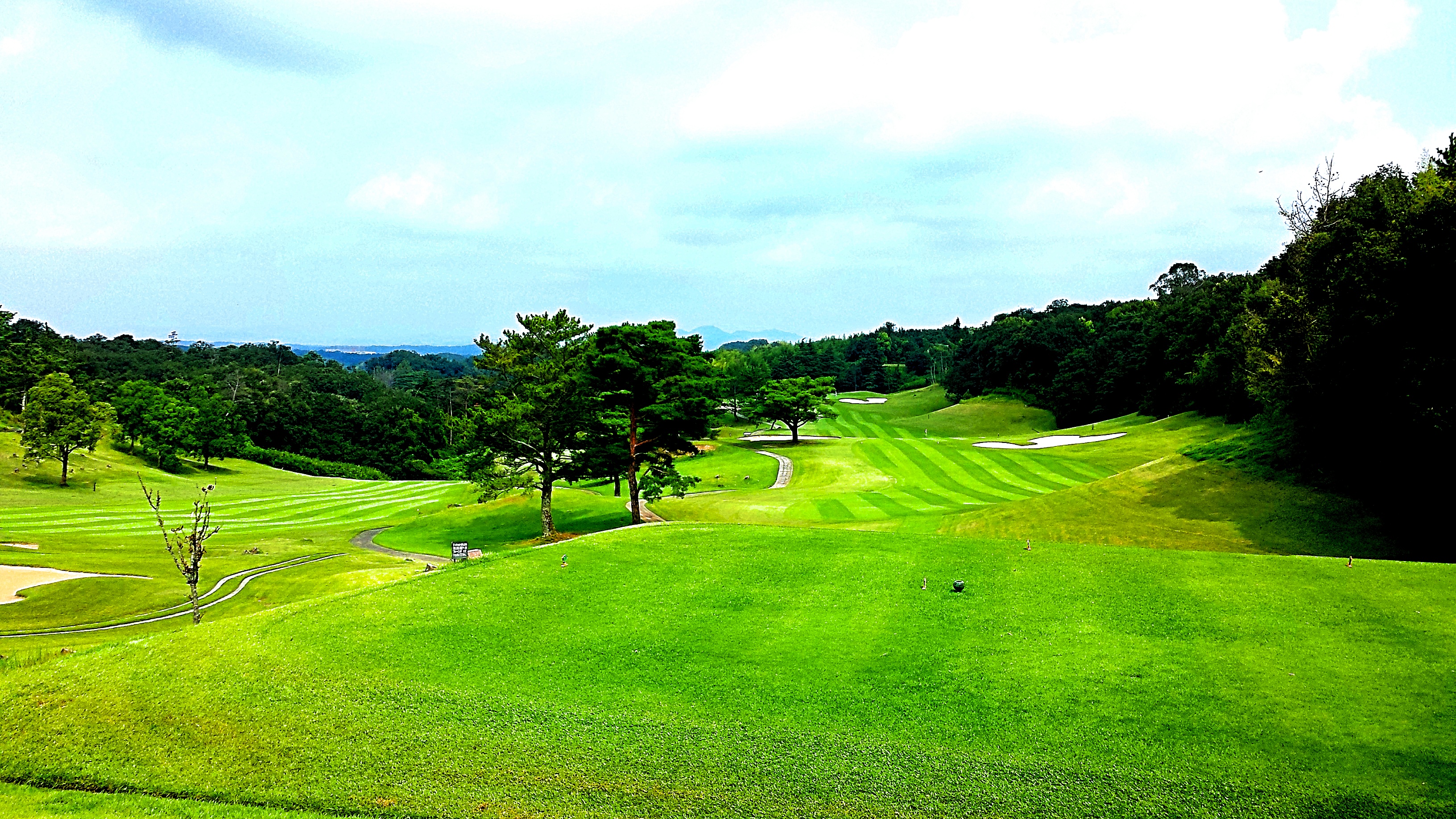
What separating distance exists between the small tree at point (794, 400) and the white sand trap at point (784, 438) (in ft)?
3.37

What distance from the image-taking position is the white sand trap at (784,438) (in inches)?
2945

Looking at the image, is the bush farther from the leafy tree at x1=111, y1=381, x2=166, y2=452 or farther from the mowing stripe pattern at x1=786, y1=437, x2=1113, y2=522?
the mowing stripe pattern at x1=786, y1=437, x2=1113, y2=522

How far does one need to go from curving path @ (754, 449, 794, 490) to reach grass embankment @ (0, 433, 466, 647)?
24.5 m

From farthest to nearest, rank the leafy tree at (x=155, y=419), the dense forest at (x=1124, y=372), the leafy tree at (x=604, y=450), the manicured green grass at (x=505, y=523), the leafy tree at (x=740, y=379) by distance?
1. the leafy tree at (x=740, y=379)
2. the leafy tree at (x=155, y=419)
3. the manicured green grass at (x=505, y=523)
4. the leafy tree at (x=604, y=450)
5. the dense forest at (x=1124, y=372)

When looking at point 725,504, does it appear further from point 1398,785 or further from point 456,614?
point 1398,785

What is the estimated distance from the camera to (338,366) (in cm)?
16700

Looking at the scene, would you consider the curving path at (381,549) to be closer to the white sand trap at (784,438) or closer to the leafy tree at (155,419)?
the white sand trap at (784,438)

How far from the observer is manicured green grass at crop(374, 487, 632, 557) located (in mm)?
39281

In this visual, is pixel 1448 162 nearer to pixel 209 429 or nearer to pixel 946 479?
pixel 946 479

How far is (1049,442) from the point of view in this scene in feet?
200

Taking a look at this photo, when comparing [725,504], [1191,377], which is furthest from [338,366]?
[1191,377]

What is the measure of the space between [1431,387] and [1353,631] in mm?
11131

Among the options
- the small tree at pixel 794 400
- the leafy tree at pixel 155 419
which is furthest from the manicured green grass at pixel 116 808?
the leafy tree at pixel 155 419

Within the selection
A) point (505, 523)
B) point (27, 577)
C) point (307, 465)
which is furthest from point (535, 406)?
point (307, 465)
